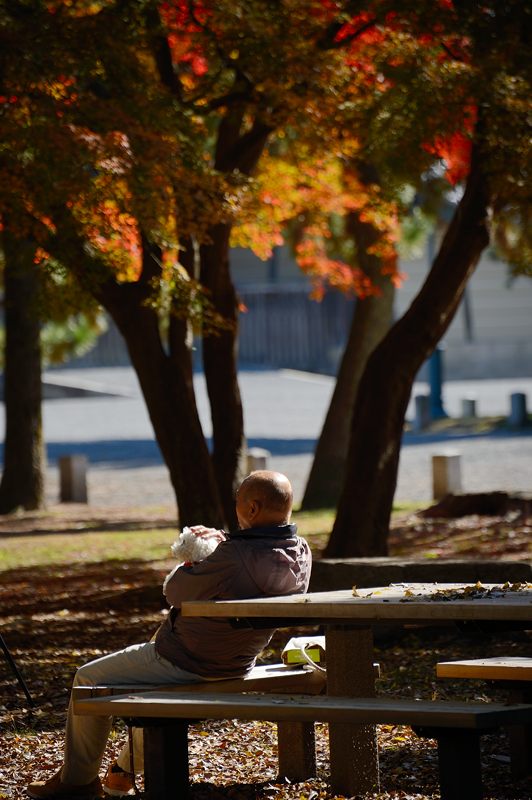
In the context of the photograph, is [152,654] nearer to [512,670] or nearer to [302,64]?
[512,670]

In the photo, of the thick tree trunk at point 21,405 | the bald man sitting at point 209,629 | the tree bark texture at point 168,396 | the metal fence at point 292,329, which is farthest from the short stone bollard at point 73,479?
the metal fence at point 292,329

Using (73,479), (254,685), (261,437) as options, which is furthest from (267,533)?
(261,437)

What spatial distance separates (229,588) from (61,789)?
0.99m

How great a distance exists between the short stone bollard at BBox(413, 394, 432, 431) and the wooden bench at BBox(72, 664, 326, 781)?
24.5 m

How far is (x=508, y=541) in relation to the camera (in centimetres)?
1377

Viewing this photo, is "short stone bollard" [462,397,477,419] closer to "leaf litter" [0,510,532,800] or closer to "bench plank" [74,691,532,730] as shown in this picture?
"leaf litter" [0,510,532,800]

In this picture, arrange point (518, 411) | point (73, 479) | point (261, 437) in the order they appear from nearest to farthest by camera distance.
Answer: point (73, 479) < point (518, 411) < point (261, 437)

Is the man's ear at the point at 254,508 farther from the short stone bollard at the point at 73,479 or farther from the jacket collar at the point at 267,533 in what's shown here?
the short stone bollard at the point at 73,479

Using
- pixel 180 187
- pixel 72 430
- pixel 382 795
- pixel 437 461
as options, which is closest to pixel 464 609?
pixel 382 795

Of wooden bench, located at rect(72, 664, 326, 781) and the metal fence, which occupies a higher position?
the metal fence

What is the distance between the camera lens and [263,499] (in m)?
4.66

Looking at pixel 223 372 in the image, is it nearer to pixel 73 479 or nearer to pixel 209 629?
pixel 209 629

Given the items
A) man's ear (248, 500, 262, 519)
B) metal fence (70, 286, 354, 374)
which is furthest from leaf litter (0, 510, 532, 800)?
metal fence (70, 286, 354, 374)

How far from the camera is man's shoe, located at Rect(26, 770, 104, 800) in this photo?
4.86 meters
